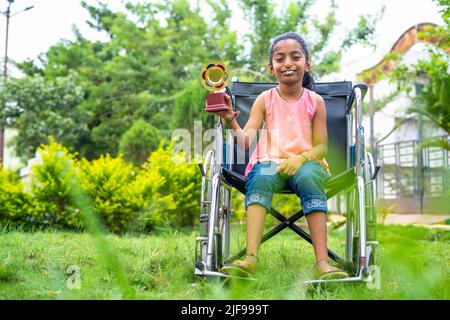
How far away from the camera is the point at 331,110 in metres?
2.47

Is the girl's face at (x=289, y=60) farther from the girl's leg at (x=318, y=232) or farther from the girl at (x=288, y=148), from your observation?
the girl's leg at (x=318, y=232)

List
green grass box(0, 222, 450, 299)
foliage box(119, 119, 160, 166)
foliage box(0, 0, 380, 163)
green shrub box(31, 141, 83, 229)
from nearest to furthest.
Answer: green grass box(0, 222, 450, 299), green shrub box(31, 141, 83, 229), foliage box(119, 119, 160, 166), foliage box(0, 0, 380, 163)

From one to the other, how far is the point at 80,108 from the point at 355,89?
39.0 feet

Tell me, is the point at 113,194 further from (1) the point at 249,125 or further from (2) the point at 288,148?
(2) the point at 288,148

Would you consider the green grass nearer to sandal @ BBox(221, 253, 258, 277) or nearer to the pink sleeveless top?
sandal @ BBox(221, 253, 258, 277)

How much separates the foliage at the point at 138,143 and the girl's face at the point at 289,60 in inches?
313

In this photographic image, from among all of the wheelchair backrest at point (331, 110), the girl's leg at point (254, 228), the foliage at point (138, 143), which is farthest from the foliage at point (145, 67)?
the girl's leg at point (254, 228)

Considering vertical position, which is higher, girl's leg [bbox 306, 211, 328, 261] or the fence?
the fence

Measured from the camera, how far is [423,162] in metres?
7.50

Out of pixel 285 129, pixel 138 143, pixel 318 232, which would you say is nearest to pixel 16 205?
pixel 285 129

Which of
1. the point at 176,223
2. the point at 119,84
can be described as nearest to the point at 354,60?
the point at 119,84

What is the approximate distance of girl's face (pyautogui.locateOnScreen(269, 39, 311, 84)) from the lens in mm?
2051

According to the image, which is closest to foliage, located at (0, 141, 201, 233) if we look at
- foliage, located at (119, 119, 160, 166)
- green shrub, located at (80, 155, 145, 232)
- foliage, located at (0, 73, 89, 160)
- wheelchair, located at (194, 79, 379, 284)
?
green shrub, located at (80, 155, 145, 232)

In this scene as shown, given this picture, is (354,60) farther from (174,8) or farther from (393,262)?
(393,262)
